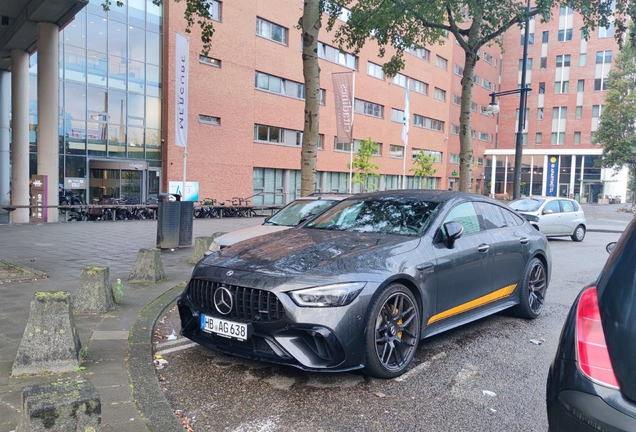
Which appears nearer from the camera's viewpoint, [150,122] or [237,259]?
[237,259]

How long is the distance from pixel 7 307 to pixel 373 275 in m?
4.51

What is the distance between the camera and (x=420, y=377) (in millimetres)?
4195

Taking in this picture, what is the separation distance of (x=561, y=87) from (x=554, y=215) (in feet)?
173

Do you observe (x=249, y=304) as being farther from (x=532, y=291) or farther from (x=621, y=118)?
(x=621, y=118)

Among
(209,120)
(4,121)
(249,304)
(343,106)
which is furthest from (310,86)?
(4,121)

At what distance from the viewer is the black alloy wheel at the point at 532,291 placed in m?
6.01

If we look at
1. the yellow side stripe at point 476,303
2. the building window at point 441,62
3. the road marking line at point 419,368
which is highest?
the building window at point 441,62

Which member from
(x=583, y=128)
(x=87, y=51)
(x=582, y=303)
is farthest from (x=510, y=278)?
(x=583, y=128)

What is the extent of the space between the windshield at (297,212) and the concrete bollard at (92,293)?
3.43 metres

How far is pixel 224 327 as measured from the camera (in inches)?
155

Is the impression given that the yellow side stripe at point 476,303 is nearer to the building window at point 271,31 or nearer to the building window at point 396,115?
the building window at point 271,31

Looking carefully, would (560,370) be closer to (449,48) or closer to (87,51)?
(87,51)

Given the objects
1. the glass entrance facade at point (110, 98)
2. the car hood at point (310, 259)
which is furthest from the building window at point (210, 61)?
the car hood at point (310, 259)

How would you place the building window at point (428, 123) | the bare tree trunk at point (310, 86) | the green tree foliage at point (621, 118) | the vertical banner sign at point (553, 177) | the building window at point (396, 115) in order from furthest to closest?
the vertical banner sign at point (553, 177)
the building window at point (428, 123)
the building window at point (396, 115)
the green tree foliage at point (621, 118)
the bare tree trunk at point (310, 86)
